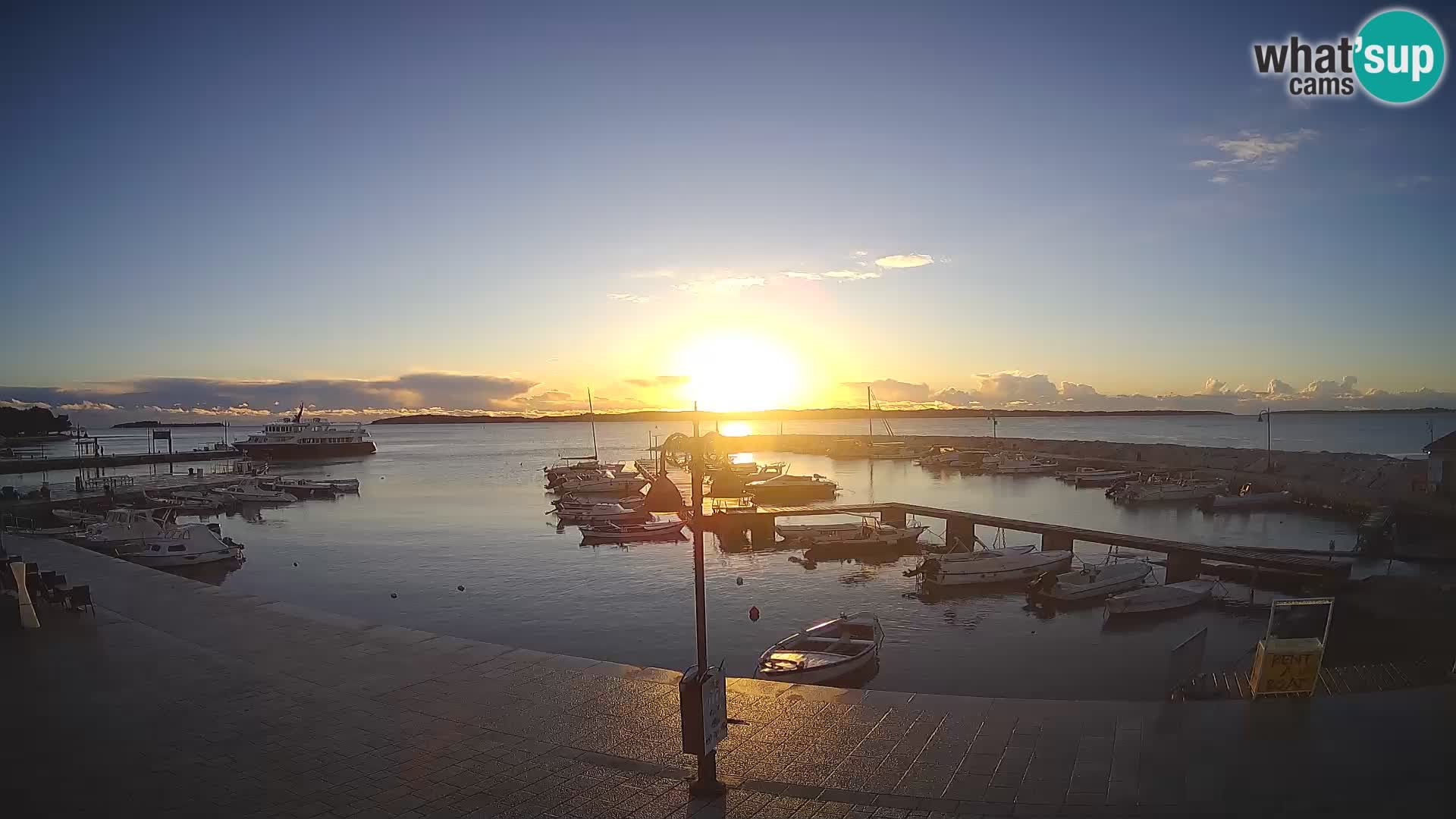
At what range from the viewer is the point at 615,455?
12912 cm

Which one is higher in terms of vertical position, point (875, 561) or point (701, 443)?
point (701, 443)

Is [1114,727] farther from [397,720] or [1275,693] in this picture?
[397,720]

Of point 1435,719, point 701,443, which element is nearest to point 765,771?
point 701,443

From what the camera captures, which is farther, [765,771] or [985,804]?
[765,771]

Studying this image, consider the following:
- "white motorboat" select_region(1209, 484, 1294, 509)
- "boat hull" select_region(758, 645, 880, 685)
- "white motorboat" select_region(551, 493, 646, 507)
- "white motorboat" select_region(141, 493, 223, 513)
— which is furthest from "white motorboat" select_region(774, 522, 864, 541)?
"white motorboat" select_region(141, 493, 223, 513)

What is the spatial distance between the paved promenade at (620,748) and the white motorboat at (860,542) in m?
24.3

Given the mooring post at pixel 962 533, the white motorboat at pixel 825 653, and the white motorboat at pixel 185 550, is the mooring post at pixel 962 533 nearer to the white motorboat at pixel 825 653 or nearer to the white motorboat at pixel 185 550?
the white motorboat at pixel 825 653

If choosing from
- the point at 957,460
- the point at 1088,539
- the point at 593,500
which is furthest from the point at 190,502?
the point at 957,460

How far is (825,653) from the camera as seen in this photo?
1714 cm

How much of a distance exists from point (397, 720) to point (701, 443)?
500 cm

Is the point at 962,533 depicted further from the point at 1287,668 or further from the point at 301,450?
the point at 301,450

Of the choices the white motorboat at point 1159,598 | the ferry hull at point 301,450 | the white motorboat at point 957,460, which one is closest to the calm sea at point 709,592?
the white motorboat at point 1159,598

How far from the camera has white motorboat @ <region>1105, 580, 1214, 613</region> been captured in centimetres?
2373

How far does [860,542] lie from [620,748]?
27675 mm
